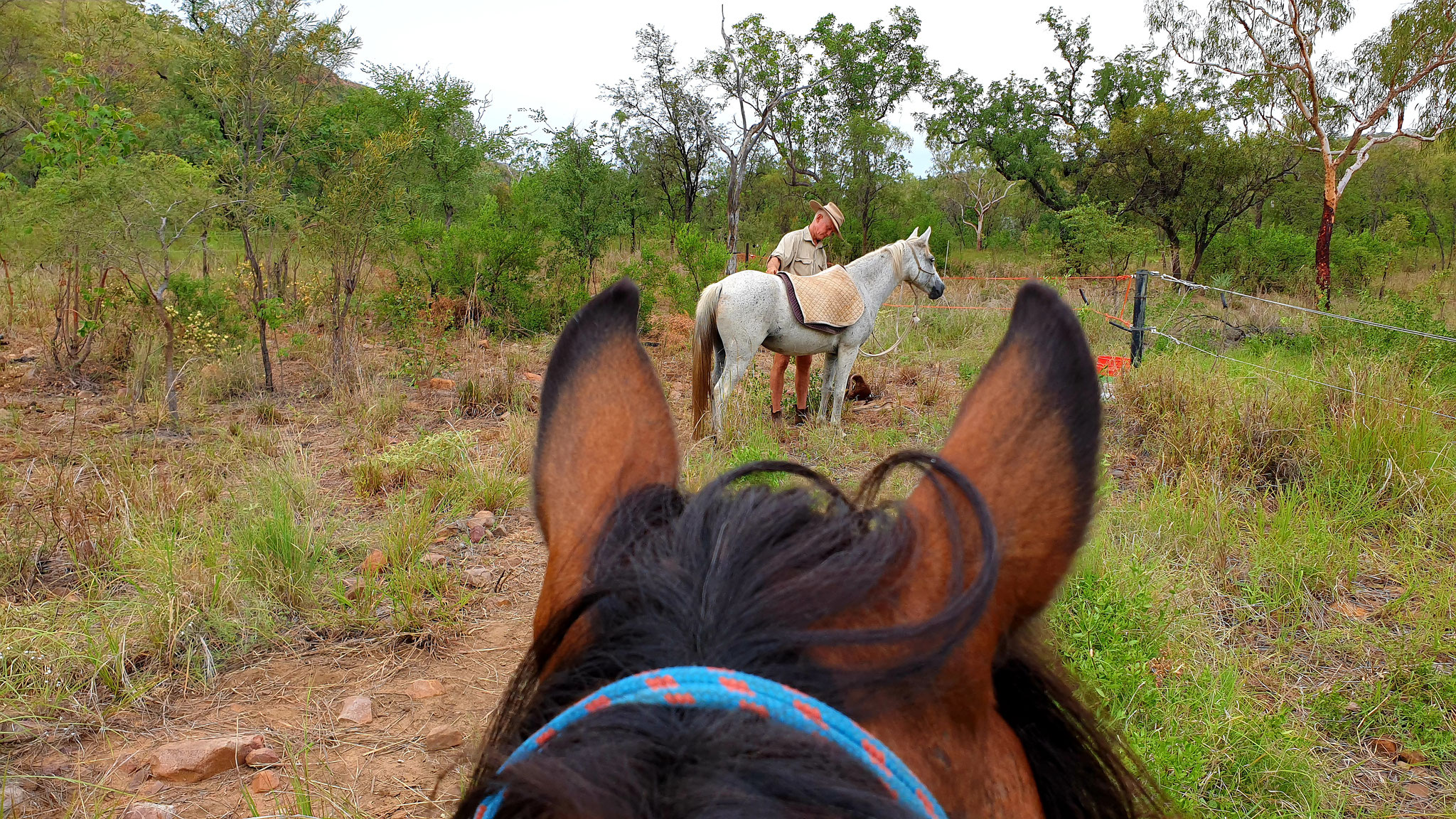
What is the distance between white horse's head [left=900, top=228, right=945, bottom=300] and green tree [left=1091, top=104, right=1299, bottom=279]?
493 inches

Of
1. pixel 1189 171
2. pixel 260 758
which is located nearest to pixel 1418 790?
pixel 260 758

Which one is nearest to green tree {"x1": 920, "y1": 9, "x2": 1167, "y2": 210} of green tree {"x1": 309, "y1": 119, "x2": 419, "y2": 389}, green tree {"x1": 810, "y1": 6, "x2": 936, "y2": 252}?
green tree {"x1": 810, "y1": 6, "x2": 936, "y2": 252}

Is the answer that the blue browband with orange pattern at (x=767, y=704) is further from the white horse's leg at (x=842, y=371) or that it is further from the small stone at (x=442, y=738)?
the white horse's leg at (x=842, y=371)

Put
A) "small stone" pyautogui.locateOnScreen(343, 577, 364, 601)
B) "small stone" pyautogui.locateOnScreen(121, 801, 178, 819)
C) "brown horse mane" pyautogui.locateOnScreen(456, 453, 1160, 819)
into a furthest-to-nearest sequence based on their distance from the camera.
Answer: "small stone" pyautogui.locateOnScreen(343, 577, 364, 601), "small stone" pyautogui.locateOnScreen(121, 801, 178, 819), "brown horse mane" pyautogui.locateOnScreen(456, 453, 1160, 819)

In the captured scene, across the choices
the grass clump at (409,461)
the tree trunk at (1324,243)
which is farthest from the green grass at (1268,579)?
the tree trunk at (1324,243)

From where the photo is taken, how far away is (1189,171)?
1683cm

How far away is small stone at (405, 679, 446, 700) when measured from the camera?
263cm

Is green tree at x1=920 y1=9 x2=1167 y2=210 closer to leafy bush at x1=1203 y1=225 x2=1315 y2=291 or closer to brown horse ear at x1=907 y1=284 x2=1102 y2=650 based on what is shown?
leafy bush at x1=1203 y1=225 x2=1315 y2=291

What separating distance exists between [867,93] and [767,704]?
27341mm

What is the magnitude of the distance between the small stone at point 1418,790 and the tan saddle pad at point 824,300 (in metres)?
4.24

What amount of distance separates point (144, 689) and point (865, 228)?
21.6 meters

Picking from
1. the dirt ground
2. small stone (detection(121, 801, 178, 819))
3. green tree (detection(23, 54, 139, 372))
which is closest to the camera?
small stone (detection(121, 801, 178, 819))

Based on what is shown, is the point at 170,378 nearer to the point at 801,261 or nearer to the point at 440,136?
the point at 801,261

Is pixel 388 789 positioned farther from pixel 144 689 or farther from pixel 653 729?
pixel 653 729
